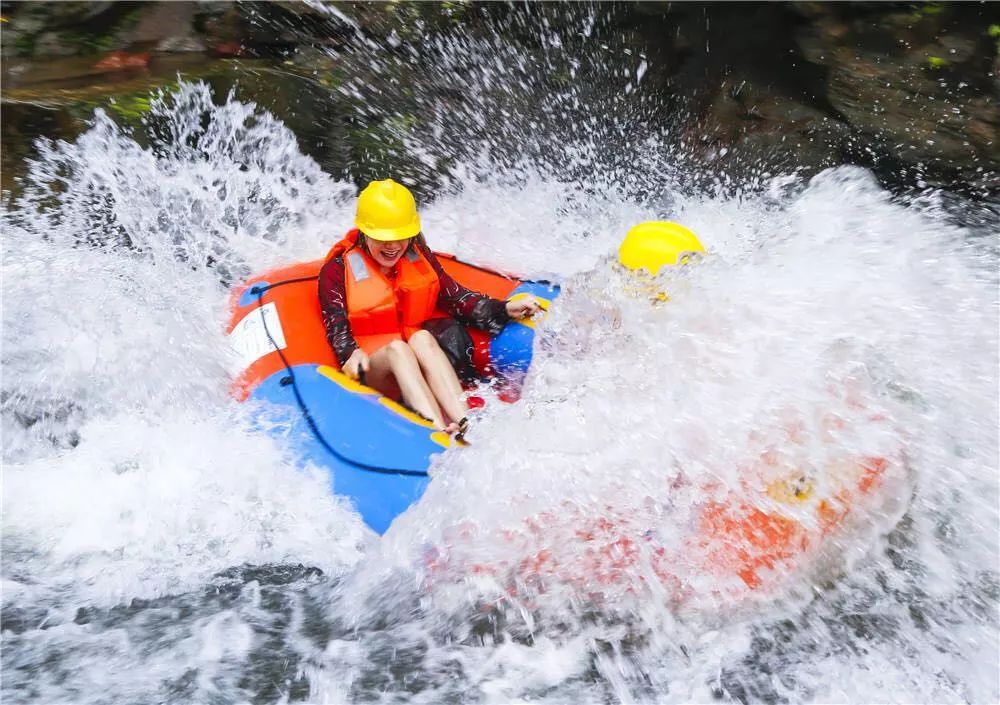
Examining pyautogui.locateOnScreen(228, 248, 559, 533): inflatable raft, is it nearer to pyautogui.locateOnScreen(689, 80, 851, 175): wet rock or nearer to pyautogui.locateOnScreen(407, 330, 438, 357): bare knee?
pyautogui.locateOnScreen(407, 330, 438, 357): bare knee

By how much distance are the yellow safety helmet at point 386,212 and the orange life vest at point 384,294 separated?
0.55 ft

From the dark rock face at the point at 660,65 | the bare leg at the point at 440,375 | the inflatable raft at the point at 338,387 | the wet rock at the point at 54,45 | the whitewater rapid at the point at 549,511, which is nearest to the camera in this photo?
the whitewater rapid at the point at 549,511

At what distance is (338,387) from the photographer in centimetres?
353

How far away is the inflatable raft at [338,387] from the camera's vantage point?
3146mm

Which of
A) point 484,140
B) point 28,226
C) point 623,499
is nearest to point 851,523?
point 623,499

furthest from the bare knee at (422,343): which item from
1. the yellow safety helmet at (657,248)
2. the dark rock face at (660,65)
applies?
the dark rock face at (660,65)

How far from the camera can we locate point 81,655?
2.83 m

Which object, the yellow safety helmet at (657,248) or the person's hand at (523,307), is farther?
the person's hand at (523,307)

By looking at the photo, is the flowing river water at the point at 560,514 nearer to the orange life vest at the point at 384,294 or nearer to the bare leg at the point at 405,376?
the bare leg at the point at 405,376

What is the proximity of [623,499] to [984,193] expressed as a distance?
411cm

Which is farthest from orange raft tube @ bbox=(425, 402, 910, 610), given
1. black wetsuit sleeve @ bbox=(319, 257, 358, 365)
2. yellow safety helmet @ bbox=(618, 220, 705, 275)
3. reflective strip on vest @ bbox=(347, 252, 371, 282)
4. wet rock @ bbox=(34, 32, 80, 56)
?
wet rock @ bbox=(34, 32, 80, 56)

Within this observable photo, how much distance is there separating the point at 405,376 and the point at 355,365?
256 mm

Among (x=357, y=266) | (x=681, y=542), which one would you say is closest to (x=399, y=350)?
(x=357, y=266)

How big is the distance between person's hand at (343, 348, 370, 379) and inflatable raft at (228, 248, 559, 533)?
46 millimetres
